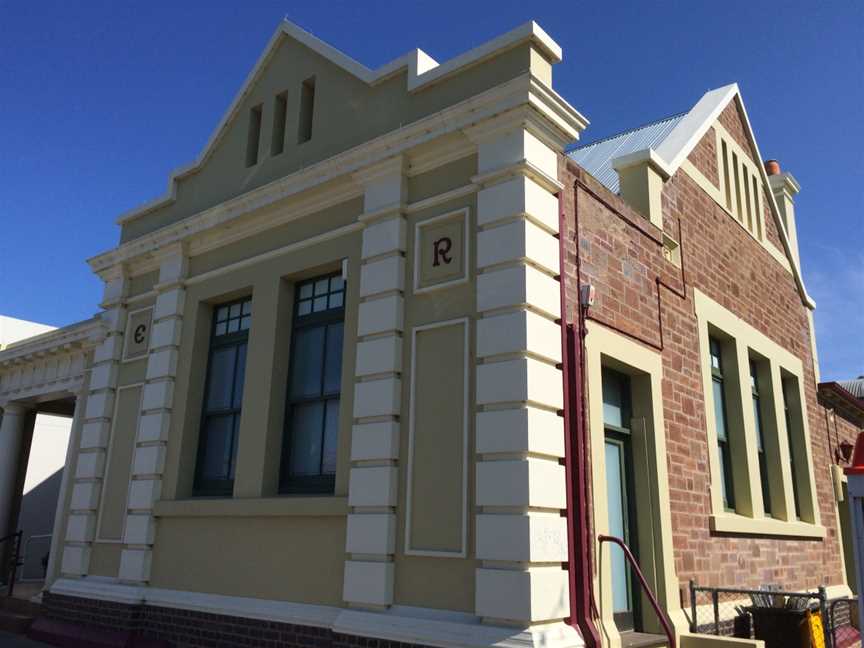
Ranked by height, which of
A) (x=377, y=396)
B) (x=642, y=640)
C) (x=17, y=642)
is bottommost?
(x=17, y=642)

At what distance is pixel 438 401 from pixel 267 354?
9.10 ft

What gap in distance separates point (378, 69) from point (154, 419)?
5363 mm

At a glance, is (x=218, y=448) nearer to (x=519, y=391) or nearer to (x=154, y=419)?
(x=154, y=419)

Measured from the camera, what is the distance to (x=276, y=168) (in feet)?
33.1

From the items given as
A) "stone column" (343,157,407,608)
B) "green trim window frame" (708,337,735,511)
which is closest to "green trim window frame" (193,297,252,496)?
"stone column" (343,157,407,608)

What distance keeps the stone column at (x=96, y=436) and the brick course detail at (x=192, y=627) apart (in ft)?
1.89

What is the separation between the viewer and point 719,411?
10.9m

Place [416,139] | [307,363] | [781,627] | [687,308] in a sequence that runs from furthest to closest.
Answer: [687,308] → [307,363] → [781,627] → [416,139]

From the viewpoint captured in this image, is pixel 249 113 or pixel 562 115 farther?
pixel 249 113

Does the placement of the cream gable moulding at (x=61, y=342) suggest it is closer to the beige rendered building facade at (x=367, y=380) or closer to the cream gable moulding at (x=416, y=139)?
the beige rendered building facade at (x=367, y=380)

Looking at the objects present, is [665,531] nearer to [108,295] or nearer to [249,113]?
[249,113]

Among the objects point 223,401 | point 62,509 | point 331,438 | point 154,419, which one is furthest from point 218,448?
point 62,509

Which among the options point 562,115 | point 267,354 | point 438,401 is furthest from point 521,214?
point 267,354

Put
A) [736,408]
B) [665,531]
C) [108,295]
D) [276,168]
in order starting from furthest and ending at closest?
[108,295] → [736,408] → [276,168] → [665,531]
